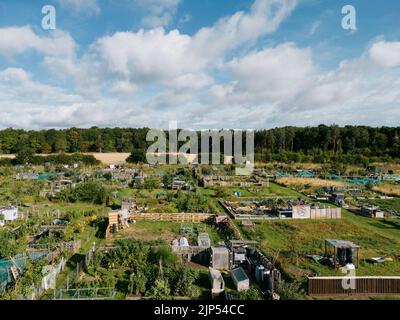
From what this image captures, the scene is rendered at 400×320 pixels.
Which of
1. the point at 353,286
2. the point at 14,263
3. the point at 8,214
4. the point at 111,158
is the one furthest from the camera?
the point at 111,158

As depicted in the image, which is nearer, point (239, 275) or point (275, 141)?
point (239, 275)

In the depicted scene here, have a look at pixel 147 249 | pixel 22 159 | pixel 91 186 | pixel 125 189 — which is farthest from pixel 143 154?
pixel 147 249

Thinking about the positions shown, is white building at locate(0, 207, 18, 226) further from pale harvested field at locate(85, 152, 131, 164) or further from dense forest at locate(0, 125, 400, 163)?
dense forest at locate(0, 125, 400, 163)

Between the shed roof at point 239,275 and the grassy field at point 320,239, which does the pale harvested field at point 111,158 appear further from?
the shed roof at point 239,275

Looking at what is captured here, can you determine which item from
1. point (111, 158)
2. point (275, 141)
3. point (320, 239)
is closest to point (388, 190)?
point (320, 239)

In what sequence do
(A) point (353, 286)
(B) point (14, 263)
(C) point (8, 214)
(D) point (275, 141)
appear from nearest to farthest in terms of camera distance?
(A) point (353, 286) < (B) point (14, 263) < (C) point (8, 214) < (D) point (275, 141)

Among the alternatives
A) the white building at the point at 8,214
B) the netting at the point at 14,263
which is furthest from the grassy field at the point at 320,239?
the white building at the point at 8,214

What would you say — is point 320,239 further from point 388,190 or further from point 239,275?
point 388,190
